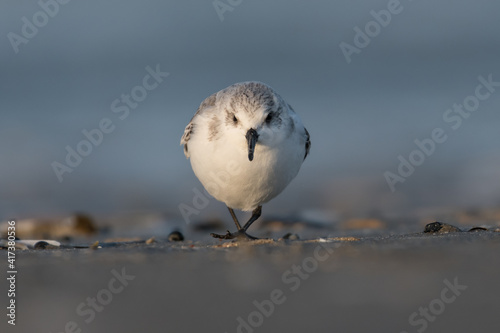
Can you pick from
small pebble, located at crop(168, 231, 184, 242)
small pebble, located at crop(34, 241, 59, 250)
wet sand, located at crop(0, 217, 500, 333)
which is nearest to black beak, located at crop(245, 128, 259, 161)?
wet sand, located at crop(0, 217, 500, 333)

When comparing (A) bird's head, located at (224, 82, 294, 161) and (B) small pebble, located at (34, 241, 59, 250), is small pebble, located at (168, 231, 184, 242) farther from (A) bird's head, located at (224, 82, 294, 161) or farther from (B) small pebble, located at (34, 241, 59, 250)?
(A) bird's head, located at (224, 82, 294, 161)

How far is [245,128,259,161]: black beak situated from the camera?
520 cm

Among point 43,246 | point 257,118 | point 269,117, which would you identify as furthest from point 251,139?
point 43,246

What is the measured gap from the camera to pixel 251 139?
5277 millimetres

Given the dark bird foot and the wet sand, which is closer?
the wet sand

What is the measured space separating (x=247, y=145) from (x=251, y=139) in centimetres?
13

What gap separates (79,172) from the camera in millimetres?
12195

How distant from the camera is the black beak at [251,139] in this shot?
520 cm

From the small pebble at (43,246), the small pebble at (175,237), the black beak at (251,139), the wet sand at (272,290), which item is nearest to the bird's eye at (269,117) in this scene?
the black beak at (251,139)

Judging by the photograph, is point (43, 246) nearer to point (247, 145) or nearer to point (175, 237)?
point (175, 237)

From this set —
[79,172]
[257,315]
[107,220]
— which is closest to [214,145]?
[257,315]

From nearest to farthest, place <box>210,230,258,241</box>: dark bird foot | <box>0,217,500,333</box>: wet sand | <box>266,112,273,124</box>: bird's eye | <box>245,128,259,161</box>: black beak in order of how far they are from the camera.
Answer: <box>0,217,500,333</box>: wet sand, <box>245,128,259,161</box>: black beak, <box>266,112,273,124</box>: bird's eye, <box>210,230,258,241</box>: dark bird foot

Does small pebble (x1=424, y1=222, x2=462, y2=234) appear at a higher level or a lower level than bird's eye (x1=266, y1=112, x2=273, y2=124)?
lower

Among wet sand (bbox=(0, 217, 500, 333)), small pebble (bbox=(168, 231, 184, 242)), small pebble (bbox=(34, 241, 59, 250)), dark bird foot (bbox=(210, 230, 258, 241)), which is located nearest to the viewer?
wet sand (bbox=(0, 217, 500, 333))
